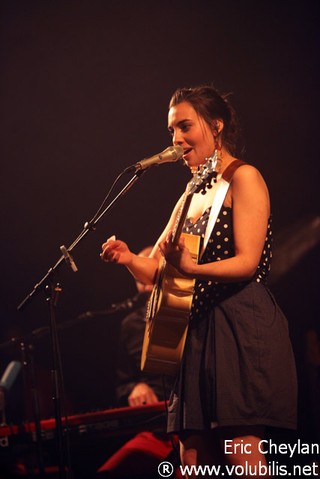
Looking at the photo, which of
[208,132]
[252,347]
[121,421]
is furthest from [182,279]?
[121,421]

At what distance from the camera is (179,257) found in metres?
2.27

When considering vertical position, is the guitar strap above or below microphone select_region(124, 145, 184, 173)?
below

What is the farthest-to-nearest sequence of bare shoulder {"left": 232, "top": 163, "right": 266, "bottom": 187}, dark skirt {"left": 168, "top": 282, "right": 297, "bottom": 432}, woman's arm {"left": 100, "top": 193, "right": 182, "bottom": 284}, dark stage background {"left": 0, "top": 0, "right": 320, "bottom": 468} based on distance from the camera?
dark stage background {"left": 0, "top": 0, "right": 320, "bottom": 468} < woman's arm {"left": 100, "top": 193, "right": 182, "bottom": 284} < bare shoulder {"left": 232, "top": 163, "right": 266, "bottom": 187} < dark skirt {"left": 168, "top": 282, "right": 297, "bottom": 432}

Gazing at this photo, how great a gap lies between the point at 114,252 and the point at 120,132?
10.1ft

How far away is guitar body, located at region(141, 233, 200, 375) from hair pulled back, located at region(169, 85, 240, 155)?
581mm

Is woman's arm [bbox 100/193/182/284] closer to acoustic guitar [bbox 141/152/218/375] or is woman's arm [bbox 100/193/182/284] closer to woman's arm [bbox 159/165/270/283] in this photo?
acoustic guitar [bbox 141/152/218/375]

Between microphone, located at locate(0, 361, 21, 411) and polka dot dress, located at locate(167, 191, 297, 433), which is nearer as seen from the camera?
polka dot dress, located at locate(167, 191, 297, 433)

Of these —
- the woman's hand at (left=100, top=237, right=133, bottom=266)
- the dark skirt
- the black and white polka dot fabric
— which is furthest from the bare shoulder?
the woman's hand at (left=100, top=237, right=133, bottom=266)

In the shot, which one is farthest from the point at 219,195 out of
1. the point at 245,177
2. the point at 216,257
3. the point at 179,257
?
the point at 179,257

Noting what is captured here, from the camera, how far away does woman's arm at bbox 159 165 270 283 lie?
2.27 m

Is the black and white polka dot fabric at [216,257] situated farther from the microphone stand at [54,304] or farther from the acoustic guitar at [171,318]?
the microphone stand at [54,304]

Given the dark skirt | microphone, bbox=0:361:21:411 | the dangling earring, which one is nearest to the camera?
the dark skirt

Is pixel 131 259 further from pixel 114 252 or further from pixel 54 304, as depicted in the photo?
pixel 54 304

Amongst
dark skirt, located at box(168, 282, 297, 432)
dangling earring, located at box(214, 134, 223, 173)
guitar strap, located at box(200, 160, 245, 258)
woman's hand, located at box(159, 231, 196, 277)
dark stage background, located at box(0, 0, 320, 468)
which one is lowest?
dark skirt, located at box(168, 282, 297, 432)
